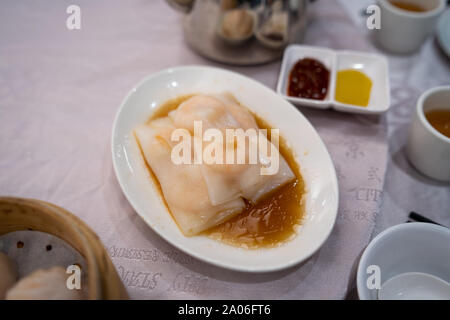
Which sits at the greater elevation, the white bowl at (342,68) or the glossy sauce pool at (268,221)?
the white bowl at (342,68)

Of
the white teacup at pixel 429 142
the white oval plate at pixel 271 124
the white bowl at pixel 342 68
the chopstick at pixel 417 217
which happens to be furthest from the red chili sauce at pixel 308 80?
the chopstick at pixel 417 217

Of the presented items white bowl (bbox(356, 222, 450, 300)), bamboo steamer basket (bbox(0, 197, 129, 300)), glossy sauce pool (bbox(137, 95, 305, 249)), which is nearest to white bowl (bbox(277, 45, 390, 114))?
glossy sauce pool (bbox(137, 95, 305, 249))

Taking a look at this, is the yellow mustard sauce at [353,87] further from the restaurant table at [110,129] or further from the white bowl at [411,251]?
the white bowl at [411,251]

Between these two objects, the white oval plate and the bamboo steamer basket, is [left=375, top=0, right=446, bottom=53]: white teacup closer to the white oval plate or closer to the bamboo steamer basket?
the white oval plate

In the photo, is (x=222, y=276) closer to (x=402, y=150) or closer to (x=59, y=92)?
(x=402, y=150)

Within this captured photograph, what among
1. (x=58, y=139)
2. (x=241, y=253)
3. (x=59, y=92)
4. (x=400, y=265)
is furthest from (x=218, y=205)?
(x=59, y=92)

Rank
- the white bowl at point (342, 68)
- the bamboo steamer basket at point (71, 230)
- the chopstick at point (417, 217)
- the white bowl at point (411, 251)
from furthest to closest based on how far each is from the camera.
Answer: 1. the white bowl at point (342, 68)
2. the chopstick at point (417, 217)
3. the white bowl at point (411, 251)
4. the bamboo steamer basket at point (71, 230)

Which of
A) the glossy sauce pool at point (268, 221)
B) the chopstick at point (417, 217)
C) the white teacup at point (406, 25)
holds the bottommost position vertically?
the chopstick at point (417, 217)
